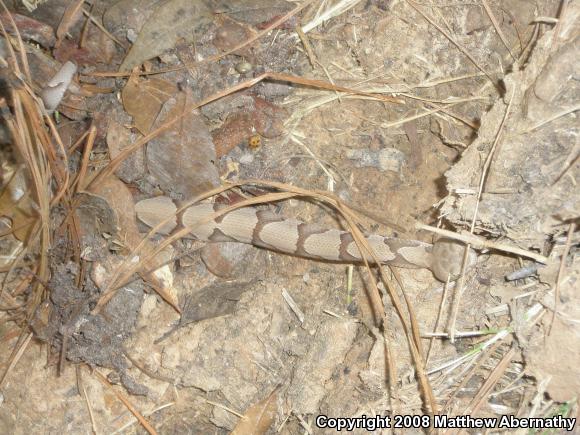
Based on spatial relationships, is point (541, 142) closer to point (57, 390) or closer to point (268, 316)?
point (268, 316)

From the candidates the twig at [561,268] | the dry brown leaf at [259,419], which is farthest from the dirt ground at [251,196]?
the twig at [561,268]

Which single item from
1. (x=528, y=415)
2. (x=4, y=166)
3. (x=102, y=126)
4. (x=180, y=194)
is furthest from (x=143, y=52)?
(x=528, y=415)

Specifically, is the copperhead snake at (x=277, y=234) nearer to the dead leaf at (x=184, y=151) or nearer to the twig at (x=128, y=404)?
the dead leaf at (x=184, y=151)

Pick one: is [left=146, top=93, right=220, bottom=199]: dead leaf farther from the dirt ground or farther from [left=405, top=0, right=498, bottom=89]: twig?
[left=405, top=0, right=498, bottom=89]: twig

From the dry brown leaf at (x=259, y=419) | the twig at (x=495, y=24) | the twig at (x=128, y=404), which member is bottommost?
the twig at (x=128, y=404)

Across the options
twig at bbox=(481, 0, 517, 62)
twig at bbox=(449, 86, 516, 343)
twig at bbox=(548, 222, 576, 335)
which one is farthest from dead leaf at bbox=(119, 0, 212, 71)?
twig at bbox=(548, 222, 576, 335)

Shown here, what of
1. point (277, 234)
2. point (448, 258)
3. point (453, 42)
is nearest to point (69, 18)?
point (277, 234)

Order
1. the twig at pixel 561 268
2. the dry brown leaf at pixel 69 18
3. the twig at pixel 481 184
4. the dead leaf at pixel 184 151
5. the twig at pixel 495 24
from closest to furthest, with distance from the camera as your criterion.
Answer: the twig at pixel 561 268 < the twig at pixel 481 184 < the twig at pixel 495 24 < the dead leaf at pixel 184 151 < the dry brown leaf at pixel 69 18
